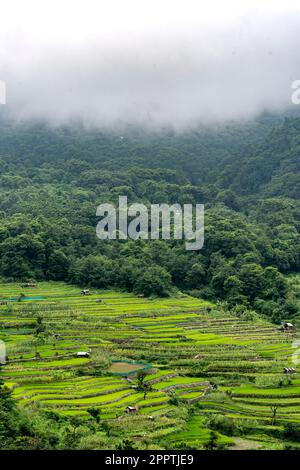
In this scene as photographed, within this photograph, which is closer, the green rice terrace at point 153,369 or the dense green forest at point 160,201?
the green rice terrace at point 153,369

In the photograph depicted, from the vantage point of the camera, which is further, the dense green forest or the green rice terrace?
the dense green forest

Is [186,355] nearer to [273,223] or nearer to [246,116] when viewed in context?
[273,223]

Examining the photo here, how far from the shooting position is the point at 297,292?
52.7 metres

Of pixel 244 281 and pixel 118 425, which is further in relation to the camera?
pixel 244 281

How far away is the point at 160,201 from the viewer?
79.9 meters

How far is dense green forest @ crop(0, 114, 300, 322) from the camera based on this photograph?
53.8 m

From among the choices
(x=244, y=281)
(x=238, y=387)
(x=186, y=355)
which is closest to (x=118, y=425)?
(x=238, y=387)

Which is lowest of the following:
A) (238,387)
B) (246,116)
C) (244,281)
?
(238,387)

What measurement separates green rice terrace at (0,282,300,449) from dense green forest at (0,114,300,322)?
611 cm

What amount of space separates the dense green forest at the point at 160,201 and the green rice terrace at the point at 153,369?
611cm

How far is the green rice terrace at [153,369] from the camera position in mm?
26562

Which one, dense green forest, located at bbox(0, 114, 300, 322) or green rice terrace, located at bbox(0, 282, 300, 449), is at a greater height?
dense green forest, located at bbox(0, 114, 300, 322)

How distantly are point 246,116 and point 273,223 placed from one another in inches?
2187

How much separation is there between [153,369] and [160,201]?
156 ft
